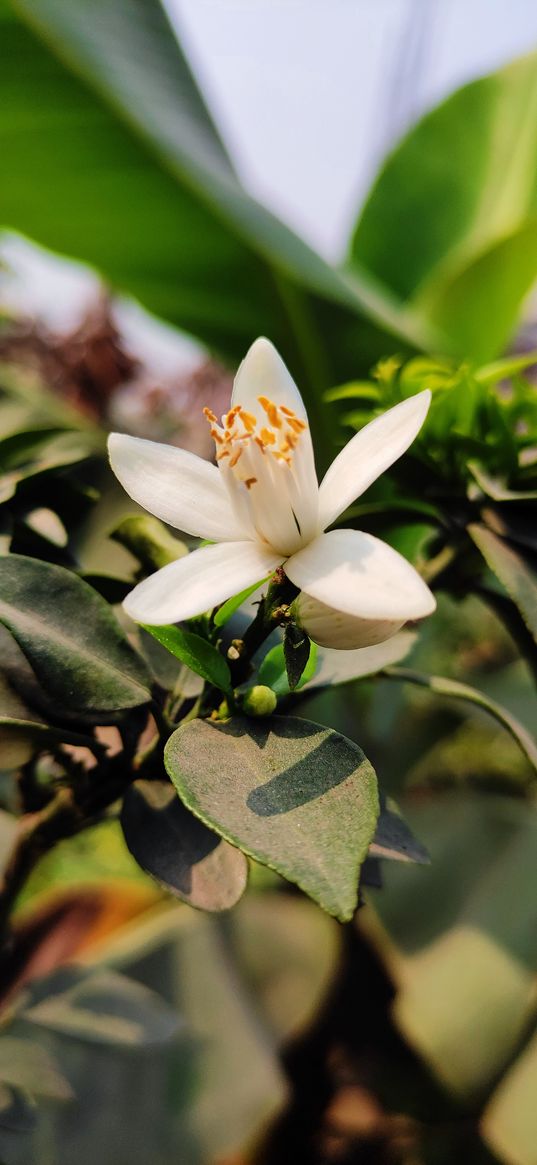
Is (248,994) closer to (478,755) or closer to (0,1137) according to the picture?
(0,1137)

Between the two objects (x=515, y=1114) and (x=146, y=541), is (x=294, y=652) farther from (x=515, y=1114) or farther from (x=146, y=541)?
(x=515, y=1114)

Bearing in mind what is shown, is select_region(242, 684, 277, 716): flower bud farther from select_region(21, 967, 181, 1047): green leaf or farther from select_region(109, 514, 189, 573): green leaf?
select_region(21, 967, 181, 1047): green leaf

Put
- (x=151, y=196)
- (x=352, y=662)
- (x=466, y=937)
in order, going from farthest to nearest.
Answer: (x=151, y=196) < (x=466, y=937) < (x=352, y=662)

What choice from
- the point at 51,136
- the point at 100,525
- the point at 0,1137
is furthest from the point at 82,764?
the point at 51,136

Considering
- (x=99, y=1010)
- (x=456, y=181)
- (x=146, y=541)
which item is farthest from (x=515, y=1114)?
(x=456, y=181)

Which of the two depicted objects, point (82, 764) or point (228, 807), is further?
point (82, 764)

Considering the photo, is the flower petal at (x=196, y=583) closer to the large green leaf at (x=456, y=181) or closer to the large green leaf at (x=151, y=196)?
the large green leaf at (x=151, y=196)
